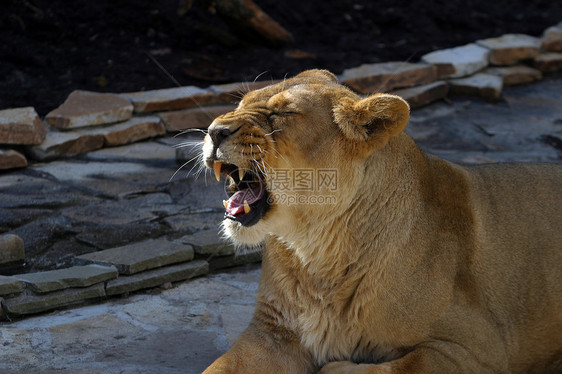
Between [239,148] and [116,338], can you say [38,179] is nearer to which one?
[116,338]

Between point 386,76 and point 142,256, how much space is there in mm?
4110

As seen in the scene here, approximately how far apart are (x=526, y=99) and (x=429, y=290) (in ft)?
18.7

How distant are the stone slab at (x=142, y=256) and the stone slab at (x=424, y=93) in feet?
12.6

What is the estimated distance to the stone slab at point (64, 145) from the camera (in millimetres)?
6070

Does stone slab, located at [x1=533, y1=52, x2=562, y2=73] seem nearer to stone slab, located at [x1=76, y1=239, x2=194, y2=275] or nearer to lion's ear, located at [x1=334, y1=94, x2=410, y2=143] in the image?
stone slab, located at [x1=76, y1=239, x2=194, y2=275]

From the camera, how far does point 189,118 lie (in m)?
6.86

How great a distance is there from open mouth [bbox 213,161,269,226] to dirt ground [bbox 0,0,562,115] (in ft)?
12.1

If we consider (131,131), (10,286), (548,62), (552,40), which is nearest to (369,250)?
(10,286)

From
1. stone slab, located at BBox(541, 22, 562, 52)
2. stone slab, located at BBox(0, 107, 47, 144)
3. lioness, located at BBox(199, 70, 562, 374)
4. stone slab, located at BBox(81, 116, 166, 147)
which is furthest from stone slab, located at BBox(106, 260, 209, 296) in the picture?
stone slab, located at BBox(541, 22, 562, 52)

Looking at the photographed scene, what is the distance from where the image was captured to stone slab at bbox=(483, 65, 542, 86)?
8752 millimetres

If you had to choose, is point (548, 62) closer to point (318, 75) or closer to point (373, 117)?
point (318, 75)

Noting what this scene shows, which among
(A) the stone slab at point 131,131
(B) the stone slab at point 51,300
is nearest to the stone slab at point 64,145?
(A) the stone slab at point 131,131

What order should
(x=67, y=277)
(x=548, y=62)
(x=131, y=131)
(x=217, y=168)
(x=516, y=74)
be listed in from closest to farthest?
(x=217, y=168) < (x=67, y=277) < (x=131, y=131) < (x=516, y=74) < (x=548, y=62)

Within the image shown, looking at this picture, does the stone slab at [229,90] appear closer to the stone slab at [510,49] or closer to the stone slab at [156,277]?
the stone slab at [156,277]
